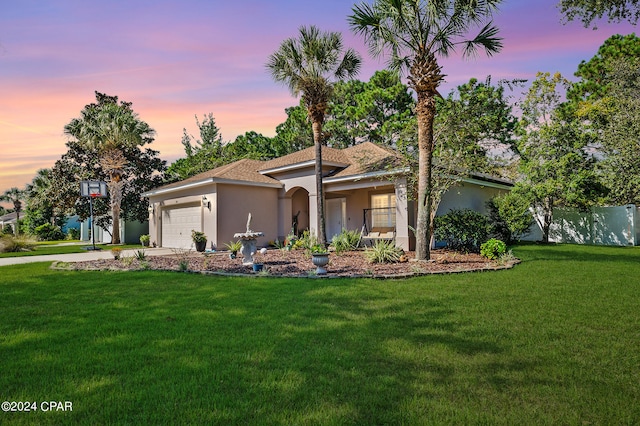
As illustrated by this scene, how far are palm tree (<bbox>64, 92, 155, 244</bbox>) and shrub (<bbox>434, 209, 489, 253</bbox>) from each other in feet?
68.9

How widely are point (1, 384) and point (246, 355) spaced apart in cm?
215

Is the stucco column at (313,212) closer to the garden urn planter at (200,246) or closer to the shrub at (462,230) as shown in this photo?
the garden urn planter at (200,246)

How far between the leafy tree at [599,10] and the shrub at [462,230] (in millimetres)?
7120

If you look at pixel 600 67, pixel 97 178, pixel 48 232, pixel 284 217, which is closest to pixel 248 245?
pixel 284 217

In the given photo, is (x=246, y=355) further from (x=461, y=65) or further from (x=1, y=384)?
(x=461, y=65)

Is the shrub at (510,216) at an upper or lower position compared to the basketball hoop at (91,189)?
lower

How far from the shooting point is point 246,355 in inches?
153

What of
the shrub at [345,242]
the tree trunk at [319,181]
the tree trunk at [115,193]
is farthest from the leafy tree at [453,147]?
the tree trunk at [115,193]

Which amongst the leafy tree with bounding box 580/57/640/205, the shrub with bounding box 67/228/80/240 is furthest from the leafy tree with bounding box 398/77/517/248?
the shrub with bounding box 67/228/80/240

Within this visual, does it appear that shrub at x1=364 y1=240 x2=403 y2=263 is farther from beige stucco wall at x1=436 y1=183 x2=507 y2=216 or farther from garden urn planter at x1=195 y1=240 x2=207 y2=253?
garden urn planter at x1=195 y1=240 x2=207 y2=253

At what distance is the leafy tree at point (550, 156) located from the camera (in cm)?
1762

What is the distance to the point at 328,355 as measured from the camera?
3871mm

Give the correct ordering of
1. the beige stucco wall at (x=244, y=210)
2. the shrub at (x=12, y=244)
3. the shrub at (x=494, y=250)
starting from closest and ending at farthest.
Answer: the shrub at (x=494, y=250)
the beige stucco wall at (x=244, y=210)
the shrub at (x=12, y=244)

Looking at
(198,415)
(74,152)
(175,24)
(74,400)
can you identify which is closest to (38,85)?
(175,24)
